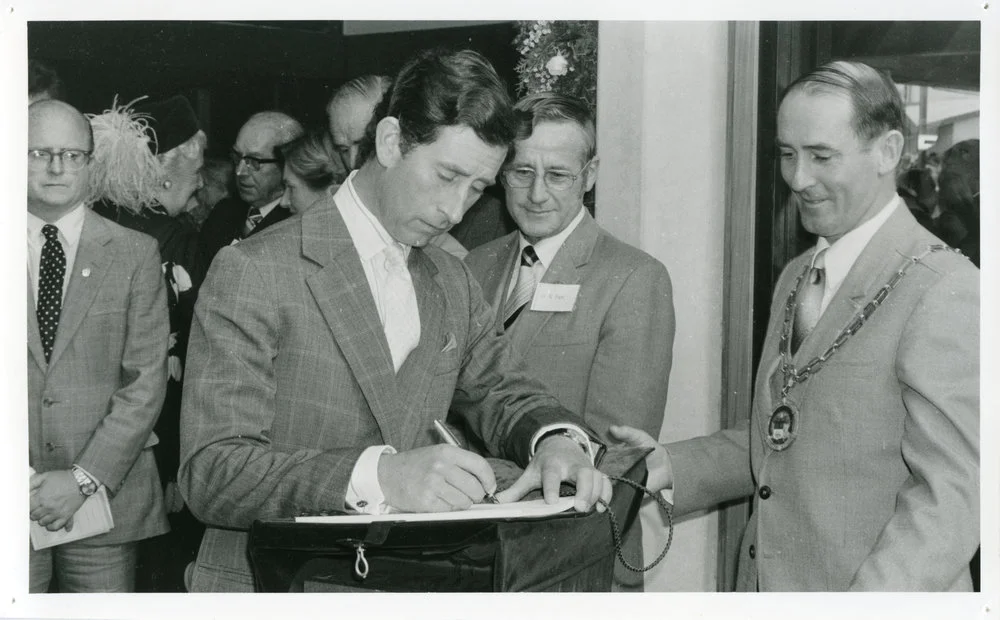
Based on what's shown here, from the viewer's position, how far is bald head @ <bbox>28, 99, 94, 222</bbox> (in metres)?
2.36

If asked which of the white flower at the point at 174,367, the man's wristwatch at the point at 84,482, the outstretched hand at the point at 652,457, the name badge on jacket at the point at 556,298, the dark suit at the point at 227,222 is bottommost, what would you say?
the man's wristwatch at the point at 84,482

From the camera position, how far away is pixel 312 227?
2045mm

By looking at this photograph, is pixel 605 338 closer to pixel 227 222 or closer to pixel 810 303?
pixel 810 303

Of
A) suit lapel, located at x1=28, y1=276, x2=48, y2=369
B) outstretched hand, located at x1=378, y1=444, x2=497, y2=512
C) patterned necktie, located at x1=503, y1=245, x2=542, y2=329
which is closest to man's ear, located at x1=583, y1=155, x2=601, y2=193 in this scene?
patterned necktie, located at x1=503, y1=245, x2=542, y2=329

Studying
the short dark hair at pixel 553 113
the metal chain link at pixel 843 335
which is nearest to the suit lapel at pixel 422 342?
the short dark hair at pixel 553 113

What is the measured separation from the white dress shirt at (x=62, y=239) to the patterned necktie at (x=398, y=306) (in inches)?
32.5

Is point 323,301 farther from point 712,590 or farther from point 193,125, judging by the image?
point 712,590

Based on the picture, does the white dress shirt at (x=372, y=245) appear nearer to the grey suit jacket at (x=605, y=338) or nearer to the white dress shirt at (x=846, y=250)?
the grey suit jacket at (x=605, y=338)

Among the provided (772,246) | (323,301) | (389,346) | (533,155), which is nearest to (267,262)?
(323,301)

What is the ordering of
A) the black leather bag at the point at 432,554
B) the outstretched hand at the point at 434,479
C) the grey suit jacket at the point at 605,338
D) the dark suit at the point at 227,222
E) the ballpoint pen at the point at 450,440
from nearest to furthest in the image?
the black leather bag at the point at 432,554
the outstretched hand at the point at 434,479
the ballpoint pen at the point at 450,440
the grey suit jacket at the point at 605,338
the dark suit at the point at 227,222

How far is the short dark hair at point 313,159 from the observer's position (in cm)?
279

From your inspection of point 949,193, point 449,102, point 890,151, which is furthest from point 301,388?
point 949,193

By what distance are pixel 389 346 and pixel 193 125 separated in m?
1.04
